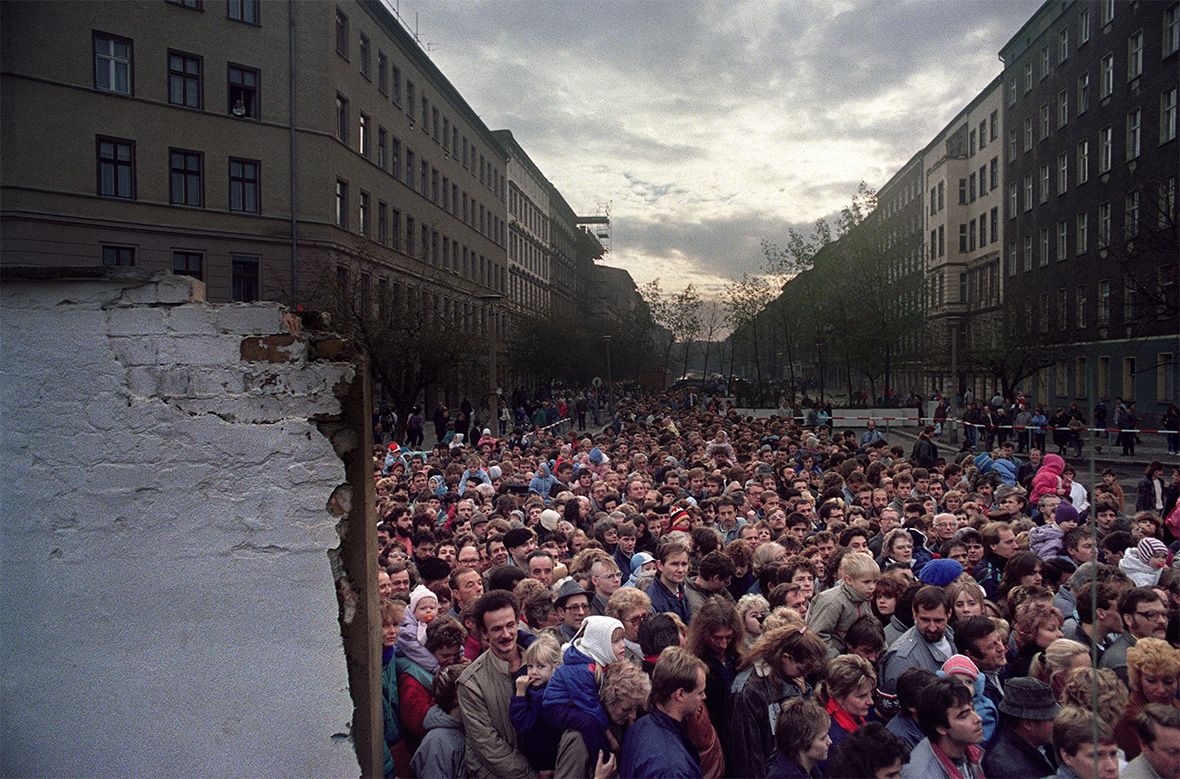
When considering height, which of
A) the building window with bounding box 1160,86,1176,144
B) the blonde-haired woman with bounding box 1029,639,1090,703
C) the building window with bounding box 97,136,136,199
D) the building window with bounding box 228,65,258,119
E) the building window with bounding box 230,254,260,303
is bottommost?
the blonde-haired woman with bounding box 1029,639,1090,703

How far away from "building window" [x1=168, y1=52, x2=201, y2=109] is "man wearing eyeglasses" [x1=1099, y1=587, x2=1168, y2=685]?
32.5 m

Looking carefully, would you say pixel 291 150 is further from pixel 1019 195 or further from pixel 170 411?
pixel 1019 195

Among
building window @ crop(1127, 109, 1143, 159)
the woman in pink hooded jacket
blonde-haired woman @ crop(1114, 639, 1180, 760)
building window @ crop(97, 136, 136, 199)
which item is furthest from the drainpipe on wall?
building window @ crop(1127, 109, 1143, 159)

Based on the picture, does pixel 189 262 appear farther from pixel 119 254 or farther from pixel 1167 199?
pixel 1167 199

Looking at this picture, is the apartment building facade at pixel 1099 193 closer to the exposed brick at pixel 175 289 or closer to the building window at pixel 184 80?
the exposed brick at pixel 175 289

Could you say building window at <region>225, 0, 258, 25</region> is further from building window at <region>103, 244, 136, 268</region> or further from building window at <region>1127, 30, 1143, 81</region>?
building window at <region>1127, 30, 1143, 81</region>

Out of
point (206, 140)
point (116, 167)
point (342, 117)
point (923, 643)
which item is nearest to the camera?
point (923, 643)

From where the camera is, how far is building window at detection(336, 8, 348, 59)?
33219mm

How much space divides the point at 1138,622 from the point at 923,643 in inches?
48.3

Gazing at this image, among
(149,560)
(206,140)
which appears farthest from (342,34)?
(149,560)

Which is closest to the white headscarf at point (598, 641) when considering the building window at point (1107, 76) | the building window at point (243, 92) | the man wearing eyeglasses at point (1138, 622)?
the man wearing eyeglasses at point (1138, 622)

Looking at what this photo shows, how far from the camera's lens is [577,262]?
9881 centimetres

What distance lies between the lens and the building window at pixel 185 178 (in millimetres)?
28656

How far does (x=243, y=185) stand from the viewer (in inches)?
1193
